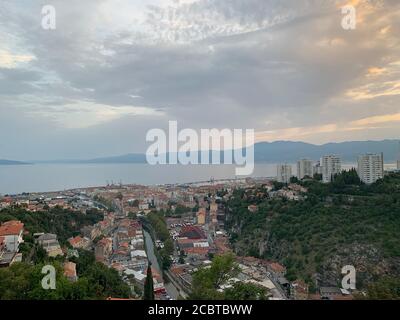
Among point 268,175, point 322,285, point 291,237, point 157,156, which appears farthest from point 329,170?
point 157,156

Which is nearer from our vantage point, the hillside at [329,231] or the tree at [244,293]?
the tree at [244,293]

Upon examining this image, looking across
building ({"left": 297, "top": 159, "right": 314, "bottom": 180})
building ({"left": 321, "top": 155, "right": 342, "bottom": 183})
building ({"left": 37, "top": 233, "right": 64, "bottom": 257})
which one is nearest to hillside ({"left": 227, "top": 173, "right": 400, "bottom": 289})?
building ({"left": 321, "top": 155, "right": 342, "bottom": 183})

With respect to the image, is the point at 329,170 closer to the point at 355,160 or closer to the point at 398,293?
the point at 355,160

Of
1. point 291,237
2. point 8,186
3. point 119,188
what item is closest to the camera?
point 291,237

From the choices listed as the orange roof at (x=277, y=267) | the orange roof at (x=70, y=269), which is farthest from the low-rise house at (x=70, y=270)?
the orange roof at (x=277, y=267)

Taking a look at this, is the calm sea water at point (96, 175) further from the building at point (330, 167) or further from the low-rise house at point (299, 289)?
the low-rise house at point (299, 289)

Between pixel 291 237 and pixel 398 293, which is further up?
pixel 398 293
